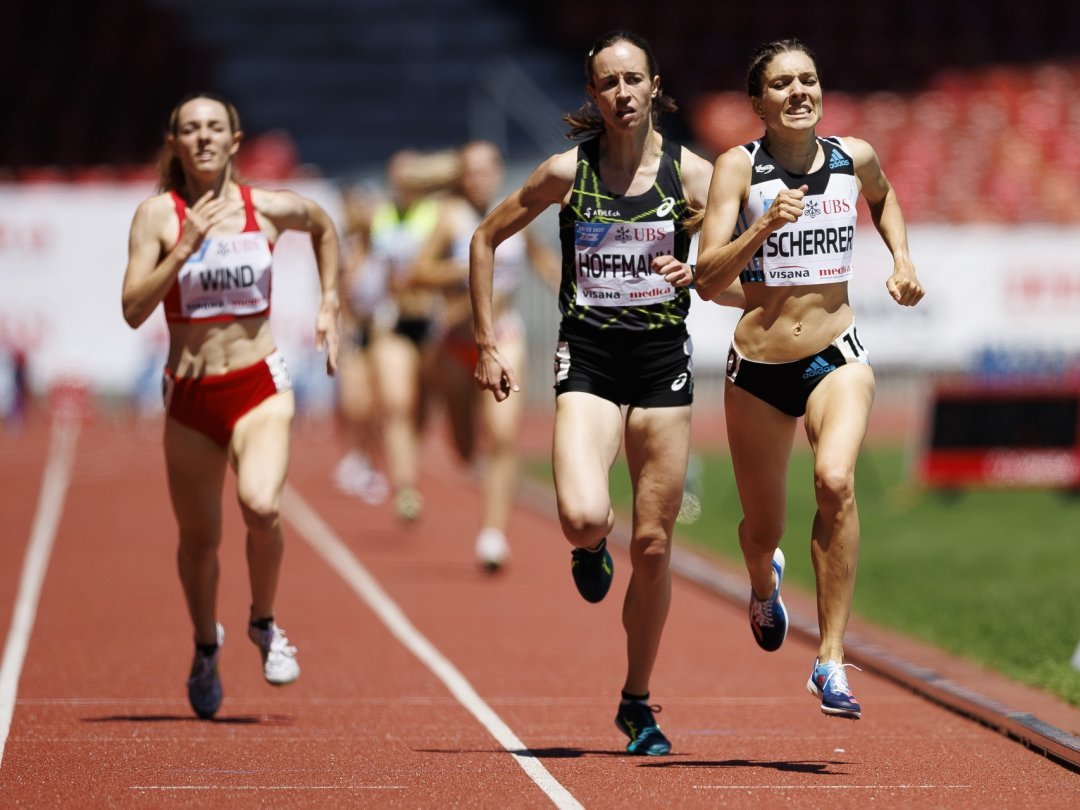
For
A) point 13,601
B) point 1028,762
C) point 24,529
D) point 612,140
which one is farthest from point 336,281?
point 24,529

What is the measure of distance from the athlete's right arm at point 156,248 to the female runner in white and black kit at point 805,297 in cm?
190

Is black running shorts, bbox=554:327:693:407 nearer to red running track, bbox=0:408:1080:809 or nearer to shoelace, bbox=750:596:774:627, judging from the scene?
shoelace, bbox=750:596:774:627

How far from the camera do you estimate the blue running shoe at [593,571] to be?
6.79 meters

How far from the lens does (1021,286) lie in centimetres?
2622

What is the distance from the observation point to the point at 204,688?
763cm

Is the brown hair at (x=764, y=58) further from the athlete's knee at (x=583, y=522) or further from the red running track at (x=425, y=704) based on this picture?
the red running track at (x=425, y=704)

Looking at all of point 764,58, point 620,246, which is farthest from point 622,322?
point 764,58

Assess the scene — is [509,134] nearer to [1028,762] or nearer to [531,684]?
[531,684]

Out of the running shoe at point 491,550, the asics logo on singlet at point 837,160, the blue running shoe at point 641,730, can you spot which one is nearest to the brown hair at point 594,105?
the asics logo on singlet at point 837,160

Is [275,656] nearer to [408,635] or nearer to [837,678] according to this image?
[837,678]

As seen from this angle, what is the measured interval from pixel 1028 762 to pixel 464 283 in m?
6.32

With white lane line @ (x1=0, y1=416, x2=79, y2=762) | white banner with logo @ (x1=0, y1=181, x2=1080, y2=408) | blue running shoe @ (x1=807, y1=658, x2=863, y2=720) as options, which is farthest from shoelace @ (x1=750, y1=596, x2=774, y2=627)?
white banner with logo @ (x1=0, y1=181, x2=1080, y2=408)

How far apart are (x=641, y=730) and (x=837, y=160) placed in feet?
6.63

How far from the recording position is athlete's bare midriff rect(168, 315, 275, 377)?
7.61 m
